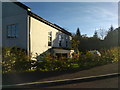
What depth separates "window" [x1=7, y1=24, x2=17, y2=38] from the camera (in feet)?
41.6

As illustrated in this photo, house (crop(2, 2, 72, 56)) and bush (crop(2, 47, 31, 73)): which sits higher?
house (crop(2, 2, 72, 56))

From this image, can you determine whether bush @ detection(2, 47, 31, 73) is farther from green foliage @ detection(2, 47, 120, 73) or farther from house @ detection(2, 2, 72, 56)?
house @ detection(2, 2, 72, 56)

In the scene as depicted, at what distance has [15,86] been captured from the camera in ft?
18.7

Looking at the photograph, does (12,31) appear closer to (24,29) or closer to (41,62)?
(24,29)

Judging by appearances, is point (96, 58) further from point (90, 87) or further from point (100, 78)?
point (90, 87)

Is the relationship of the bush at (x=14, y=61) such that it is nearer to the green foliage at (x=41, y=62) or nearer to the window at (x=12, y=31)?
the green foliage at (x=41, y=62)

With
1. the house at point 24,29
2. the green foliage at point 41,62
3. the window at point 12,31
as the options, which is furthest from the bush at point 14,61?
the window at point 12,31

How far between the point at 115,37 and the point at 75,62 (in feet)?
100

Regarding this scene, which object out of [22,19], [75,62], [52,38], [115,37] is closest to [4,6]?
[22,19]

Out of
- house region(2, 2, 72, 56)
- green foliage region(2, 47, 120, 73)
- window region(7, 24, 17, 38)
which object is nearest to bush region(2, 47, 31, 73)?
green foliage region(2, 47, 120, 73)

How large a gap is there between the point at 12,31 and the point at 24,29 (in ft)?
6.44

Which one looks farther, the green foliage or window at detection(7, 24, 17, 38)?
window at detection(7, 24, 17, 38)

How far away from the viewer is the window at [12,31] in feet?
41.6

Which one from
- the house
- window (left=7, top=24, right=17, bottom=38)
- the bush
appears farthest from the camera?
window (left=7, top=24, right=17, bottom=38)
